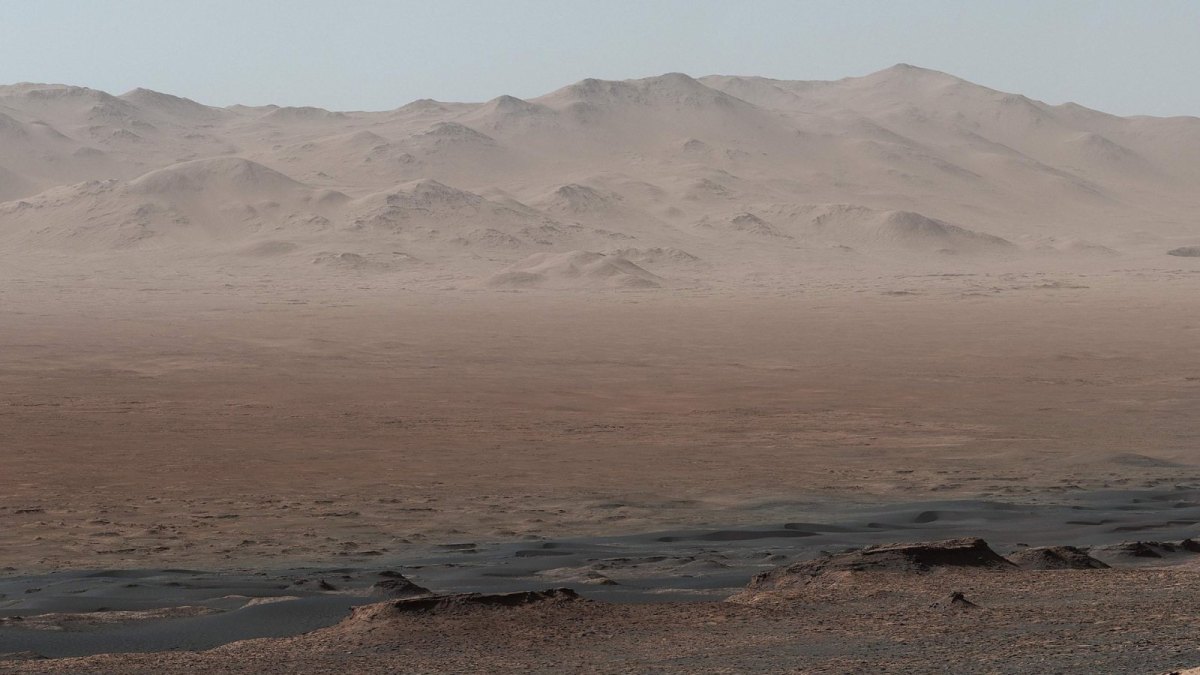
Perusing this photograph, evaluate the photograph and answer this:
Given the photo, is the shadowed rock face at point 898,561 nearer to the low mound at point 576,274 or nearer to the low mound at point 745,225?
the low mound at point 576,274

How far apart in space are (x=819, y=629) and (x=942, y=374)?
13651 mm

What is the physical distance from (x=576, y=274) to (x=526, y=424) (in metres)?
29.3

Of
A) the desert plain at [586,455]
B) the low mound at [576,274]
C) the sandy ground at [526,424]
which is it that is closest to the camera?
the desert plain at [586,455]

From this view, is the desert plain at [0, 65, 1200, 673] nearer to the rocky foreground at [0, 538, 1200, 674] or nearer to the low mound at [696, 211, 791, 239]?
the rocky foreground at [0, 538, 1200, 674]

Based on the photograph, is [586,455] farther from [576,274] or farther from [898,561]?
[576,274]

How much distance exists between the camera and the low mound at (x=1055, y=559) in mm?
7484

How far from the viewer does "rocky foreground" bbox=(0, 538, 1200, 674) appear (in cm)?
546

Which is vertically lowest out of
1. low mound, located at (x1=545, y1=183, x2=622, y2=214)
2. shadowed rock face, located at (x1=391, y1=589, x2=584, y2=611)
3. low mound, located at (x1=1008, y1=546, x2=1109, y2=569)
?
low mound, located at (x1=1008, y1=546, x2=1109, y2=569)

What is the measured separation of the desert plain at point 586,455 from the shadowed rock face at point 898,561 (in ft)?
0.27

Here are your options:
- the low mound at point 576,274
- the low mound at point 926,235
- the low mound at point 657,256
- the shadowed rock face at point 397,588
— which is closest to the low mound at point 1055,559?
the shadowed rock face at point 397,588

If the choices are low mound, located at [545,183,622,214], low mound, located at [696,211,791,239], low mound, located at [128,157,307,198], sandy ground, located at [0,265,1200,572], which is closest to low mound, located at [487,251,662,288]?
sandy ground, located at [0,265,1200,572]

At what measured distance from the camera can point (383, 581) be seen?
7449mm

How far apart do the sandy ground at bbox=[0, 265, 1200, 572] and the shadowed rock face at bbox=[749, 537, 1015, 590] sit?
2.17 metres

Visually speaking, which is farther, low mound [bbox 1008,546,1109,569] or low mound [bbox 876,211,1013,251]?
low mound [bbox 876,211,1013,251]
